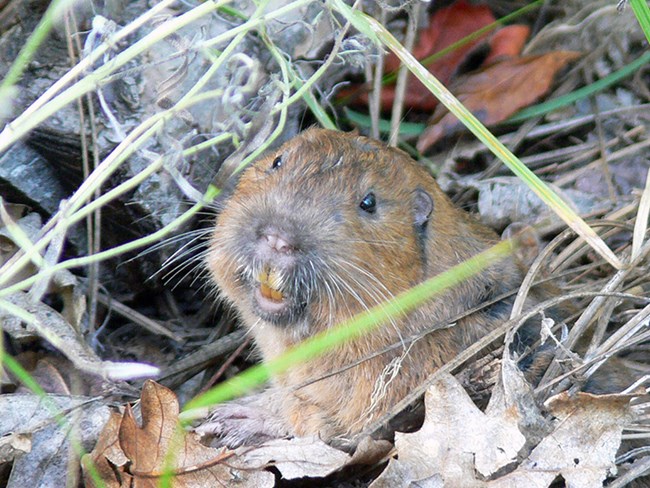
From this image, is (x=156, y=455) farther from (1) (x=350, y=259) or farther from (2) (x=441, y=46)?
→ (2) (x=441, y=46)

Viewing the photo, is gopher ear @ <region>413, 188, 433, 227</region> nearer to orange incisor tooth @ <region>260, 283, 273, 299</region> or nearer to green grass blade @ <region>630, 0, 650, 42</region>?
orange incisor tooth @ <region>260, 283, 273, 299</region>

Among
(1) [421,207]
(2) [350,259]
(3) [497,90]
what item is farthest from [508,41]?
(2) [350,259]

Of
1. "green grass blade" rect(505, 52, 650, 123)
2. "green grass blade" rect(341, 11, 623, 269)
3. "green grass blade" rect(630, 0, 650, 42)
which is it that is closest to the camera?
"green grass blade" rect(341, 11, 623, 269)

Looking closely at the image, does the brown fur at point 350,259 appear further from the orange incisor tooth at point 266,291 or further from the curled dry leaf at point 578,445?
the curled dry leaf at point 578,445

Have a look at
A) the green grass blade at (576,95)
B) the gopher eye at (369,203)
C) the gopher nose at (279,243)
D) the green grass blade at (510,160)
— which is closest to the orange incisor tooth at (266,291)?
the gopher nose at (279,243)

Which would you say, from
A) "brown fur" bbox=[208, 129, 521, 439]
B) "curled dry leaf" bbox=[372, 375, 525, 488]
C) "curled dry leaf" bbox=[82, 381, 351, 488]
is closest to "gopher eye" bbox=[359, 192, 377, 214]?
"brown fur" bbox=[208, 129, 521, 439]

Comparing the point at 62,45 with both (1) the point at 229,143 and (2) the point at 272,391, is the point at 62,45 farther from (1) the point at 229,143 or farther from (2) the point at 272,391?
(2) the point at 272,391
